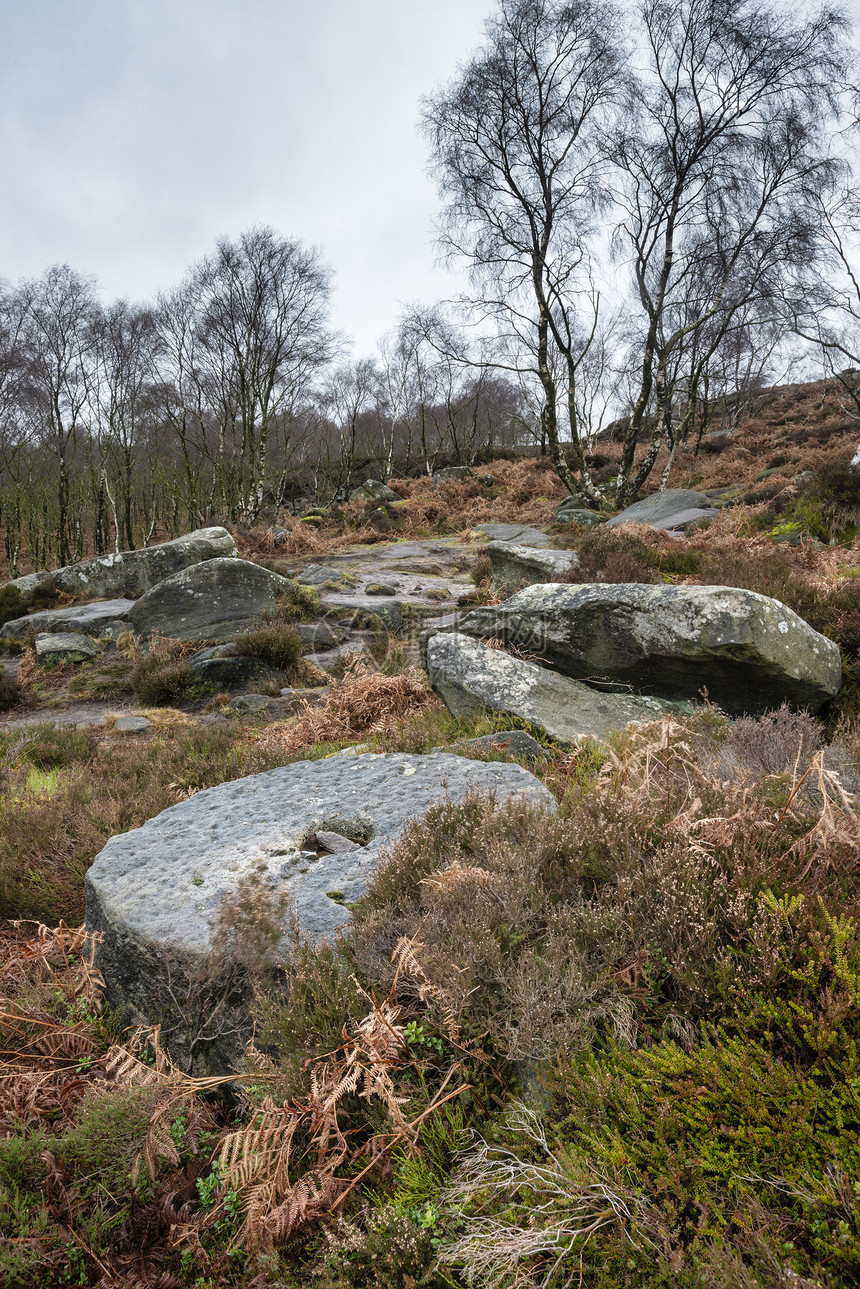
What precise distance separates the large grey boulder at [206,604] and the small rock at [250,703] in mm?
2664

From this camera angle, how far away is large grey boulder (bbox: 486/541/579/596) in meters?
9.42

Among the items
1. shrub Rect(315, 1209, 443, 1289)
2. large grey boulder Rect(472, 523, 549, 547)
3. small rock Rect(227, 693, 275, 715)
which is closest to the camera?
shrub Rect(315, 1209, 443, 1289)

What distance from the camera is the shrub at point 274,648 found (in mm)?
8695

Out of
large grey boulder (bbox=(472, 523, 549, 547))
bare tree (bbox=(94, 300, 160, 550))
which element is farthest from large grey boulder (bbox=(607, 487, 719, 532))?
bare tree (bbox=(94, 300, 160, 550))

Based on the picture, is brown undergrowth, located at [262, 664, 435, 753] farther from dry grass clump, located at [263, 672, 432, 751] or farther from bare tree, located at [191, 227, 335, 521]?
bare tree, located at [191, 227, 335, 521]

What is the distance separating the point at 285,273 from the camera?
20172 millimetres

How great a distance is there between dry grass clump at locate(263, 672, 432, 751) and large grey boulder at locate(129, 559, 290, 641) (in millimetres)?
4508

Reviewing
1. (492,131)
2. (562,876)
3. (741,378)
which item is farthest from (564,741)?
(741,378)

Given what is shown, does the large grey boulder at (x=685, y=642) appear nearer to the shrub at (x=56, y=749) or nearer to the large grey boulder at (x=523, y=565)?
the large grey boulder at (x=523, y=565)

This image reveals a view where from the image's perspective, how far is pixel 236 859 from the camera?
9.92 ft

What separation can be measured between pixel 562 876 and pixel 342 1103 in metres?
1.04

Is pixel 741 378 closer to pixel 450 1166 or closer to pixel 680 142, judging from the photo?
Answer: pixel 680 142

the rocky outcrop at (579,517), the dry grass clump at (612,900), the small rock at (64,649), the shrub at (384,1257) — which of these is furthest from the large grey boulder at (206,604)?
the shrub at (384,1257)

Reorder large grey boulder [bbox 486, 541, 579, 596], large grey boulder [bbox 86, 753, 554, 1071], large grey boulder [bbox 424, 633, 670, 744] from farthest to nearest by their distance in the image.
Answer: large grey boulder [bbox 486, 541, 579, 596] → large grey boulder [bbox 424, 633, 670, 744] → large grey boulder [bbox 86, 753, 554, 1071]
